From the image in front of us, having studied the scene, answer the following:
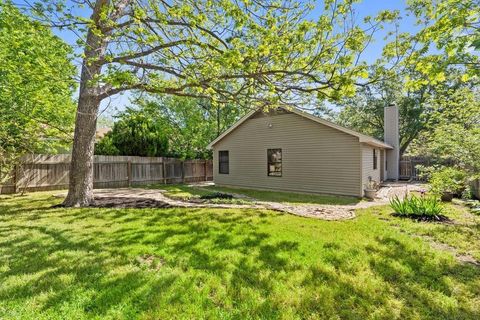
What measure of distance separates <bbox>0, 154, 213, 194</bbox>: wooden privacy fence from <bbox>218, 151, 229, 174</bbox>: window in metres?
2.89

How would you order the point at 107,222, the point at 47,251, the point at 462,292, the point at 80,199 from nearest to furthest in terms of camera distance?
the point at 462,292, the point at 47,251, the point at 107,222, the point at 80,199

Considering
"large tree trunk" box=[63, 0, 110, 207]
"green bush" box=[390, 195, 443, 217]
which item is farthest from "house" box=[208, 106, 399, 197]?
"large tree trunk" box=[63, 0, 110, 207]

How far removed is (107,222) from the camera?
5.81 metres

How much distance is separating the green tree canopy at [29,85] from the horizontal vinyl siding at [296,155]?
27.0 feet

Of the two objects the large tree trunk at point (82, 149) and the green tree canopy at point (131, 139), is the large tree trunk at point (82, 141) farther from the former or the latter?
the green tree canopy at point (131, 139)

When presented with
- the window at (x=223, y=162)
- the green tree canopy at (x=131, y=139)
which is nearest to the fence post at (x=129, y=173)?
the green tree canopy at (x=131, y=139)

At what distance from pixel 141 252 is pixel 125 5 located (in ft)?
21.1

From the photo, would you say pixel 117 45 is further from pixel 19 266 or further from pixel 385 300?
pixel 385 300

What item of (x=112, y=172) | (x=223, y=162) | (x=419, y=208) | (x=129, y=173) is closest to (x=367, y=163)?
(x=419, y=208)

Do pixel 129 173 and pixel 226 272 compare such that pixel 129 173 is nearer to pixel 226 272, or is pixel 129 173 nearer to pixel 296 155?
pixel 296 155

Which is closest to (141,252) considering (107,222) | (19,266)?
(19,266)

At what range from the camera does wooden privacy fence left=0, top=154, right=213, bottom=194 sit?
34.4ft

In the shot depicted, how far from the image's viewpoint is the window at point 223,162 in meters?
15.5

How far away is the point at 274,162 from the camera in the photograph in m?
13.1
